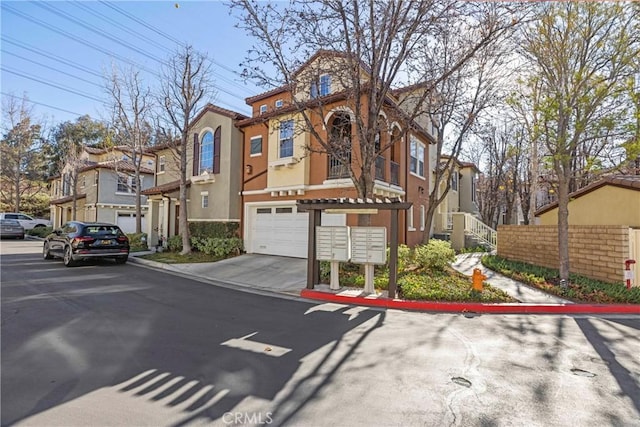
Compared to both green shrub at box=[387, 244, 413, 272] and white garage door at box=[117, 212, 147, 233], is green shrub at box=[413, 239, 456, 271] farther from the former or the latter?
white garage door at box=[117, 212, 147, 233]

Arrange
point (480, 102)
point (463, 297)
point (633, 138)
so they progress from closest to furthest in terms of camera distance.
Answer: point (463, 297) < point (633, 138) < point (480, 102)

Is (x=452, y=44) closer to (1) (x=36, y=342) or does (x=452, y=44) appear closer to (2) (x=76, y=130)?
(1) (x=36, y=342)

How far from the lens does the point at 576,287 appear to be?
8.58 m

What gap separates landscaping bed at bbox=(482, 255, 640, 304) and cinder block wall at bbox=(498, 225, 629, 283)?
378mm

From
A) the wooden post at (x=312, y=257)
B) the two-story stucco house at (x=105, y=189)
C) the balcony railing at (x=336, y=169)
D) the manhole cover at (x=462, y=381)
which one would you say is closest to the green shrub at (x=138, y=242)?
the two-story stucco house at (x=105, y=189)

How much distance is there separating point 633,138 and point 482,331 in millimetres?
7022

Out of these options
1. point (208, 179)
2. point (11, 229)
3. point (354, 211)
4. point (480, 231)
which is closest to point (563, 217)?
point (354, 211)

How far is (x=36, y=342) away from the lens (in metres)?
4.76

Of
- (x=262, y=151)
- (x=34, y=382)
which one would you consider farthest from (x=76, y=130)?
(x=34, y=382)

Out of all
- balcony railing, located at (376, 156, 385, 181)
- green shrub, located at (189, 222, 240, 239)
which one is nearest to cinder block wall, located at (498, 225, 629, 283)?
balcony railing, located at (376, 156, 385, 181)

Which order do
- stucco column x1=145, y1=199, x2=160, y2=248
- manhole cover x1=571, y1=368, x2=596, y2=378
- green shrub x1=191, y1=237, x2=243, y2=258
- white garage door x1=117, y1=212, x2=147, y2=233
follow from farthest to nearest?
1. white garage door x1=117, y1=212, x2=147, y2=233
2. stucco column x1=145, y1=199, x2=160, y2=248
3. green shrub x1=191, y1=237, x2=243, y2=258
4. manhole cover x1=571, y1=368, x2=596, y2=378

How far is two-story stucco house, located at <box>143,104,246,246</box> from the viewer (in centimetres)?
1609

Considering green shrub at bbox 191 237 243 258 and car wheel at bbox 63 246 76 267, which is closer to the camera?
car wheel at bbox 63 246 76 267

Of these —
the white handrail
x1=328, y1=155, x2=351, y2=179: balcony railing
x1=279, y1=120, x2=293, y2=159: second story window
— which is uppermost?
x1=279, y1=120, x2=293, y2=159: second story window
